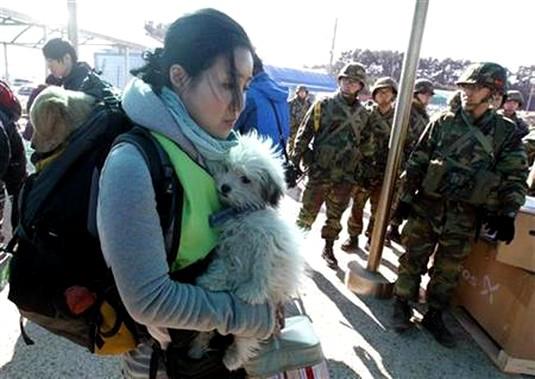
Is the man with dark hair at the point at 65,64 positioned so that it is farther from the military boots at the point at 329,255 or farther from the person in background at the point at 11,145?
the military boots at the point at 329,255

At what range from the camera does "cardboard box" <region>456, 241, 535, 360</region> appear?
8.31ft

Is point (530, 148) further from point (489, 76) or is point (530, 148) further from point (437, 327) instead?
point (437, 327)

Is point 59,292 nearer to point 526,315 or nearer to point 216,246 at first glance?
point 216,246

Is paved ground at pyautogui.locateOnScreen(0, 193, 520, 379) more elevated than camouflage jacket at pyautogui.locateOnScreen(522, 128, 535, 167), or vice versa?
camouflage jacket at pyautogui.locateOnScreen(522, 128, 535, 167)

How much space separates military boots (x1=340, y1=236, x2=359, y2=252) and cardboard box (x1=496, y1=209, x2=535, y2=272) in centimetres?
198

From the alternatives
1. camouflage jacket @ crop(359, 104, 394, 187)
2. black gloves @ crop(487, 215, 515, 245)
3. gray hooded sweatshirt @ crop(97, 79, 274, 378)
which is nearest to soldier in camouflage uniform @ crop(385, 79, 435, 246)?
Answer: camouflage jacket @ crop(359, 104, 394, 187)

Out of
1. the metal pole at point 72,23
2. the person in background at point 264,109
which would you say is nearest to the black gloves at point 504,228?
the person in background at point 264,109

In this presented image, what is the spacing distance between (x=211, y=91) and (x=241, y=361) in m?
0.68

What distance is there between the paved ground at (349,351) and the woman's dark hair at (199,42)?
4.56 ft

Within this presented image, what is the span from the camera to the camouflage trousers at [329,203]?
3.97m

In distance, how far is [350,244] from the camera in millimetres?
4539

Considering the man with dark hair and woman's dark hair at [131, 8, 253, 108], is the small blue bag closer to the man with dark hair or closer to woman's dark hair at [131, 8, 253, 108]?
woman's dark hair at [131, 8, 253, 108]

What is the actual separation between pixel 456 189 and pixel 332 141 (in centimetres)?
148

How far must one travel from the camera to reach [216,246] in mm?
925
